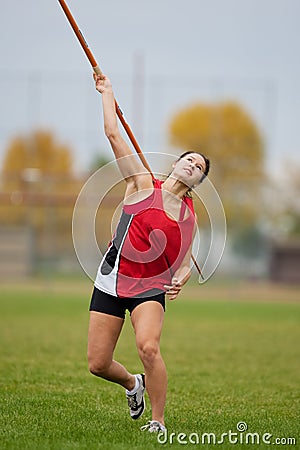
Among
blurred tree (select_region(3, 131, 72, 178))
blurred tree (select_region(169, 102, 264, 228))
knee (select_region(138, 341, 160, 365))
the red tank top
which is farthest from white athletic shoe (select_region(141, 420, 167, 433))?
blurred tree (select_region(3, 131, 72, 178))

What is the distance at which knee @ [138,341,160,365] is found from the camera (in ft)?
20.7

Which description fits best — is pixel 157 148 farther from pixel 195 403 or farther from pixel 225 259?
pixel 195 403

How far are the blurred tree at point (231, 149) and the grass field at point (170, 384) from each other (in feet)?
38.8

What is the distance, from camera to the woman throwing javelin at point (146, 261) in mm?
6410

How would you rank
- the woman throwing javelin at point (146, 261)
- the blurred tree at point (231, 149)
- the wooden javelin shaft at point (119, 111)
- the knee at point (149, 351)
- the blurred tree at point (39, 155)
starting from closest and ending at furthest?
the knee at point (149, 351), the woman throwing javelin at point (146, 261), the wooden javelin shaft at point (119, 111), the blurred tree at point (231, 149), the blurred tree at point (39, 155)

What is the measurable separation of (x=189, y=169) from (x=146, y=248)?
2.08ft

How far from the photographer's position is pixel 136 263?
6.45 m

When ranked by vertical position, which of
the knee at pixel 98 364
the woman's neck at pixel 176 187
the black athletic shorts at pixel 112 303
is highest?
the woman's neck at pixel 176 187

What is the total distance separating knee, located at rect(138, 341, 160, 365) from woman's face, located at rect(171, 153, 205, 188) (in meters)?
1.15

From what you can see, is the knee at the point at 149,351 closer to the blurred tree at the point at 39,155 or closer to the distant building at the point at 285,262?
the blurred tree at the point at 39,155

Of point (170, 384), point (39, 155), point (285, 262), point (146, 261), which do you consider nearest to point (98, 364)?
point (146, 261)

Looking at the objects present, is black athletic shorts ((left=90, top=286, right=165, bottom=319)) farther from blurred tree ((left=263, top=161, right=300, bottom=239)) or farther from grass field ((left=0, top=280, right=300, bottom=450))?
blurred tree ((left=263, top=161, right=300, bottom=239))

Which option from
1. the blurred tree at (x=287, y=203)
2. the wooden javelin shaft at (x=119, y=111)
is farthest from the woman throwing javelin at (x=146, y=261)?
the blurred tree at (x=287, y=203)

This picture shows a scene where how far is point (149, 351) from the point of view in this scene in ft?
20.7
